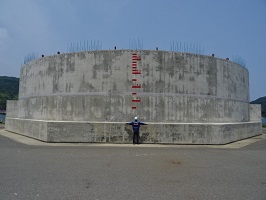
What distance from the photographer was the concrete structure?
14555mm

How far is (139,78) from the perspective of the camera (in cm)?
1591

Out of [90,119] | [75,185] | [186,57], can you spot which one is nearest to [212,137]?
[186,57]

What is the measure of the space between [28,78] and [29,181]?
16.2 meters

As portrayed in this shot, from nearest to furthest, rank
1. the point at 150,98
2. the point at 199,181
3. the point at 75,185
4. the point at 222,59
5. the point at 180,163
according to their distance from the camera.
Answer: the point at 75,185 < the point at 199,181 < the point at 180,163 < the point at 150,98 < the point at 222,59

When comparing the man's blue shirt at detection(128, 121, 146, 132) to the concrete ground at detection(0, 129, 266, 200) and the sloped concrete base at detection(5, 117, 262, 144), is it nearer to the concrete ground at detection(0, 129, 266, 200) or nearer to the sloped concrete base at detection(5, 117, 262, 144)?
the sloped concrete base at detection(5, 117, 262, 144)

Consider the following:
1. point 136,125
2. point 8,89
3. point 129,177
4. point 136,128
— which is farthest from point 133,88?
point 8,89

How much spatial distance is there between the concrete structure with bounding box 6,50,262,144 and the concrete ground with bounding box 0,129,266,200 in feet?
15.1

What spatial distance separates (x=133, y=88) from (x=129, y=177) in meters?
9.52

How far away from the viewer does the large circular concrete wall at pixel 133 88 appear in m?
15.7

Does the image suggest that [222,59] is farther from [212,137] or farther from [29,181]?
[29,181]

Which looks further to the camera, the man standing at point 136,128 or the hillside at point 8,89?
the hillside at point 8,89

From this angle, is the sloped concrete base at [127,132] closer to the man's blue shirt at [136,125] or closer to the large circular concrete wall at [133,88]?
the man's blue shirt at [136,125]

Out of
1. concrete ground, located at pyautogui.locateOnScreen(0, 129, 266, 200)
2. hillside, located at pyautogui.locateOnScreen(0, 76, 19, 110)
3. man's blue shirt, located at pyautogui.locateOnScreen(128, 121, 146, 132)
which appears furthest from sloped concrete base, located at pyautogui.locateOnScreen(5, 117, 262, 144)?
hillside, located at pyautogui.locateOnScreen(0, 76, 19, 110)

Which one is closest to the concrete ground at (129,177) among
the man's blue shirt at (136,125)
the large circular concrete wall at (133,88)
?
the man's blue shirt at (136,125)
